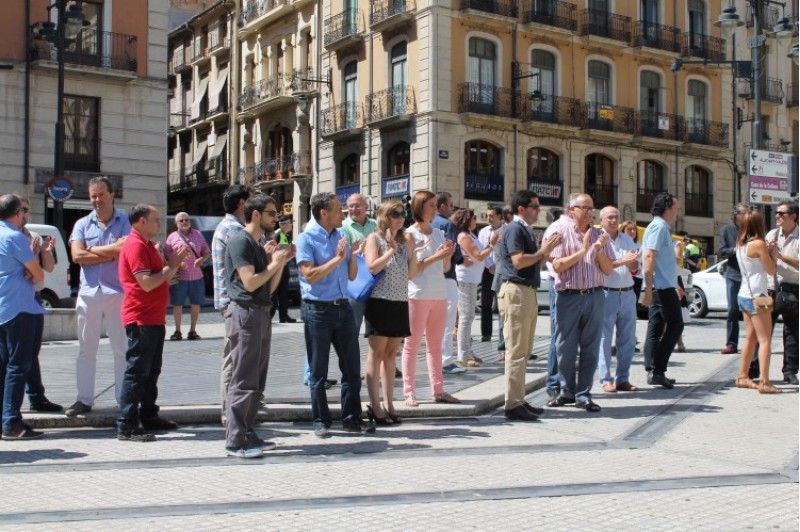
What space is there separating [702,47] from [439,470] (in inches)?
1541

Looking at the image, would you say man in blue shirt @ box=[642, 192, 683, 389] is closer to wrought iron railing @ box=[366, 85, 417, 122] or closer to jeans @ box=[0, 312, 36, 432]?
jeans @ box=[0, 312, 36, 432]

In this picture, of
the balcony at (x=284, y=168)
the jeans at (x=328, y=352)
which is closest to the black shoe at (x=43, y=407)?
the jeans at (x=328, y=352)

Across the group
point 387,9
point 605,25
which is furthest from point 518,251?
point 605,25

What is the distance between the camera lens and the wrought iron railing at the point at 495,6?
36.1m

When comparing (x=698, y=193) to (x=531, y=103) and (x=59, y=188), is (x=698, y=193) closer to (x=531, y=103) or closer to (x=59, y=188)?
(x=531, y=103)

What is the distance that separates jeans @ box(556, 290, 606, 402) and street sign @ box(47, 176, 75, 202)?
13897mm

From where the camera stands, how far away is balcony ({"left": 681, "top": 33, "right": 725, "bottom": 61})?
42031mm

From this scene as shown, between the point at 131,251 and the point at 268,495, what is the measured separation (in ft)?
8.35

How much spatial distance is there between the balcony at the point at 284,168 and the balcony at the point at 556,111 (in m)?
9.98

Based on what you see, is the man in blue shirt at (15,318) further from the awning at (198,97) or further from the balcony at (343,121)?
the awning at (198,97)

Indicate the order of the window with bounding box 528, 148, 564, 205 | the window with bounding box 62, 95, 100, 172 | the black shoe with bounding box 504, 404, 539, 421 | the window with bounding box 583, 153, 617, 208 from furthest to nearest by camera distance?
the window with bounding box 583, 153, 617, 208 < the window with bounding box 528, 148, 564, 205 < the window with bounding box 62, 95, 100, 172 < the black shoe with bounding box 504, 404, 539, 421

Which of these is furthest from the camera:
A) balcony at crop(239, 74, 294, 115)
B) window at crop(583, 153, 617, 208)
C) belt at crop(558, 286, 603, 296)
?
balcony at crop(239, 74, 294, 115)

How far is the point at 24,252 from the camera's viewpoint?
7.66m

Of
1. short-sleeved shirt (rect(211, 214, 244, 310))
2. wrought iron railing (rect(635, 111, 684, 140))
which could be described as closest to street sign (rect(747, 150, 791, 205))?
short-sleeved shirt (rect(211, 214, 244, 310))
